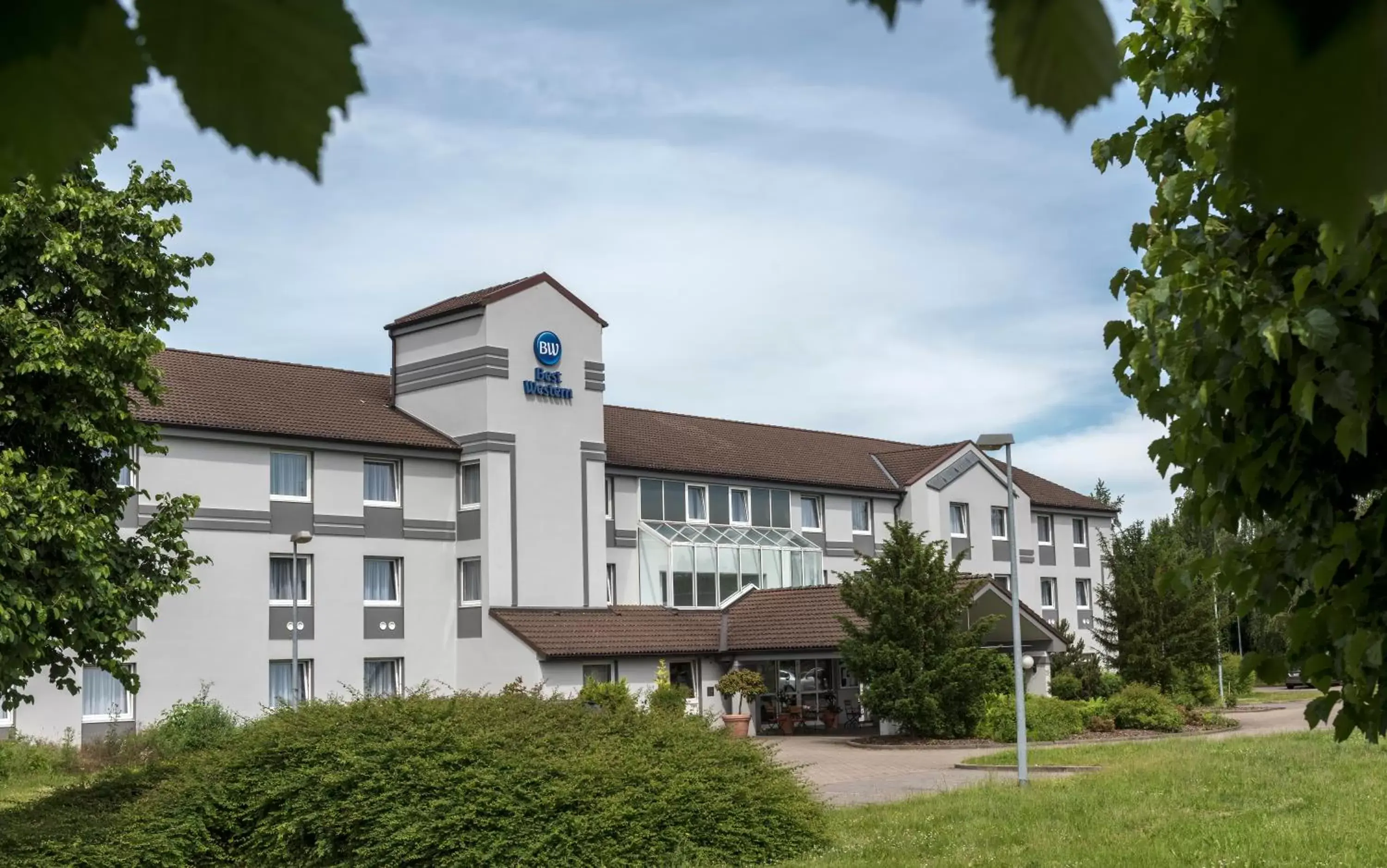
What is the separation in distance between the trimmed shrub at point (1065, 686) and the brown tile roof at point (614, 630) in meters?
11.0

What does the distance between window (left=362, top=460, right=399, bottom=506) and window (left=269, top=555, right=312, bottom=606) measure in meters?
2.79

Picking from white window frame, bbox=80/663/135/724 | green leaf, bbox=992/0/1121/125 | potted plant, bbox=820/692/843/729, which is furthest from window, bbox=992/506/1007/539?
green leaf, bbox=992/0/1121/125

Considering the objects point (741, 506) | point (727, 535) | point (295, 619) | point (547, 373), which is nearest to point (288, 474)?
point (295, 619)

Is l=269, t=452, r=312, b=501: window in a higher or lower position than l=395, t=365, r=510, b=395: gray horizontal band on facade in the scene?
lower

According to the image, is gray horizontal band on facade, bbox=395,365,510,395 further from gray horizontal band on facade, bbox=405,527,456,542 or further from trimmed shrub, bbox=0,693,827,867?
trimmed shrub, bbox=0,693,827,867

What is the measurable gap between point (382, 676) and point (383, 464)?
19.6 ft

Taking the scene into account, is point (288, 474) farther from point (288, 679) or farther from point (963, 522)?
point (963, 522)

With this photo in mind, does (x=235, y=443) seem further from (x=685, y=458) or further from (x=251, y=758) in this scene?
(x=251, y=758)

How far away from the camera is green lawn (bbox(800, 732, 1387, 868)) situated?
1314cm

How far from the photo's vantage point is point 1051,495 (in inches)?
2392

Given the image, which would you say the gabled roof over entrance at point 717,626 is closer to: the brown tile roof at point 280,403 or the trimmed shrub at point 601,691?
the trimmed shrub at point 601,691

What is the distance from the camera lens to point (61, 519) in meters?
14.5

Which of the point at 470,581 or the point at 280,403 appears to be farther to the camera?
the point at 470,581

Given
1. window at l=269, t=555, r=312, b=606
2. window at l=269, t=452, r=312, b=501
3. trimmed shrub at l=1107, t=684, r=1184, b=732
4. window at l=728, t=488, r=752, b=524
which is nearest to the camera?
window at l=269, t=555, r=312, b=606
